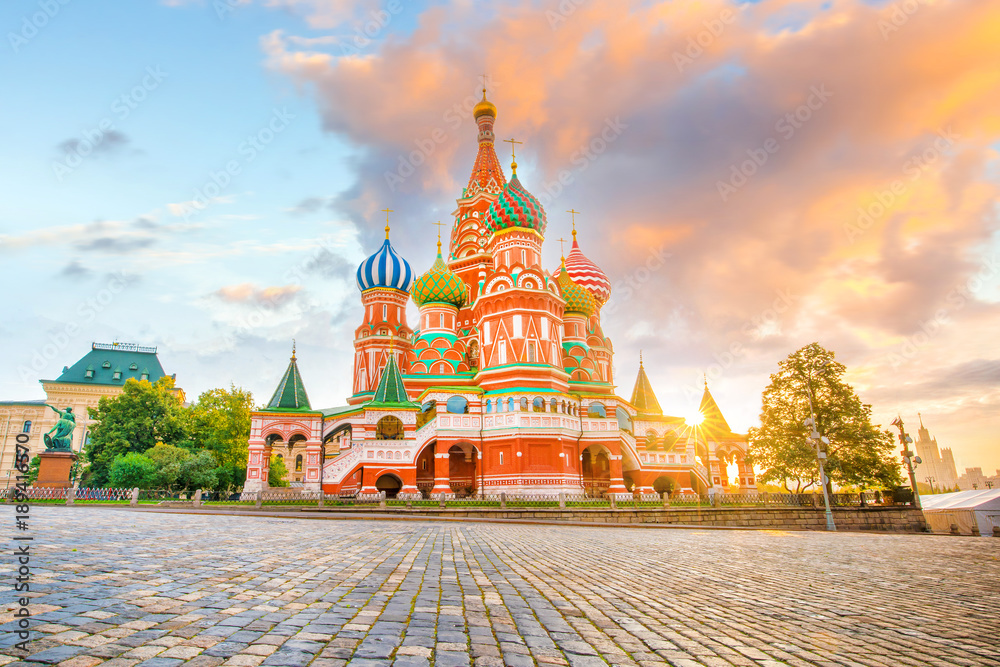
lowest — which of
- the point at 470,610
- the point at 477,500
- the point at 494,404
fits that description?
the point at 470,610

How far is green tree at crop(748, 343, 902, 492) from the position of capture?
33.0 m

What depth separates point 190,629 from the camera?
371cm

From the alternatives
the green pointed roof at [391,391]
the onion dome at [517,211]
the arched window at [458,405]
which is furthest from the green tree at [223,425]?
the onion dome at [517,211]

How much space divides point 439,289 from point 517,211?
9.82 metres

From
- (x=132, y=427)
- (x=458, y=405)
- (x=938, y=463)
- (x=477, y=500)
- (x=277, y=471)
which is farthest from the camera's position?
(x=938, y=463)

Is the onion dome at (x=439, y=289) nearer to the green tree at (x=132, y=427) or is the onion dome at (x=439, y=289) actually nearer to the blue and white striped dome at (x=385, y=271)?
the blue and white striped dome at (x=385, y=271)

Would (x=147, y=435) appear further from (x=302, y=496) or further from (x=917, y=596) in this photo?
(x=917, y=596)

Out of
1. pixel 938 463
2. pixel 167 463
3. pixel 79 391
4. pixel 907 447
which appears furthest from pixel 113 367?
pixel 938 463

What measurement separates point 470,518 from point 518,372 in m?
14.7

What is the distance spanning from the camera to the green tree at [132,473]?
119 ft

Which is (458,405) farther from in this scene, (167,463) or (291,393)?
(167,463)

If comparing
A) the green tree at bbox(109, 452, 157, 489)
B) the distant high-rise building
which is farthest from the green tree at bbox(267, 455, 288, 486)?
the distant high-rise building

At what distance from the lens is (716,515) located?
27.0 m

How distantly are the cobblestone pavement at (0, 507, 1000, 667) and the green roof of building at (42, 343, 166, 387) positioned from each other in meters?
68.3
